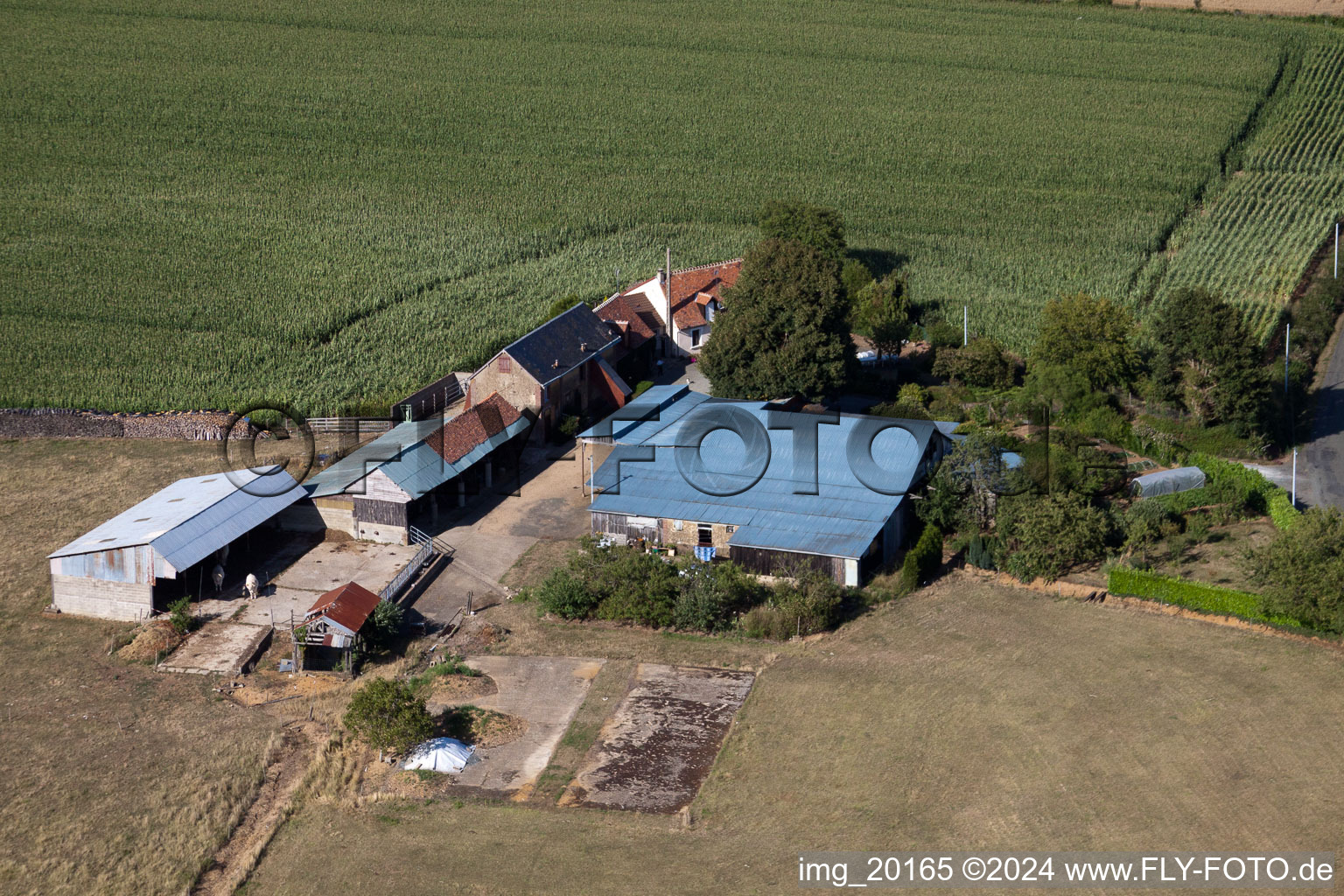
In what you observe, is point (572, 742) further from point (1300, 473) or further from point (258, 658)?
point (1300, 473)

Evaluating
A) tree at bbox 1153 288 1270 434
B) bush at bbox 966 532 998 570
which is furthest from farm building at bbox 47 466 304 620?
tree at bbox 1153 288 1270 434

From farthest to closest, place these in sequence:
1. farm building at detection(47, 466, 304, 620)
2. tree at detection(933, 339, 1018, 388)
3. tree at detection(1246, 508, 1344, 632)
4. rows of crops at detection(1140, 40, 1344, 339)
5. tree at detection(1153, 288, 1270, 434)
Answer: rows of crops at detection(1140, 40, 1344, 339)
tree at detection(933, 339, 1018, 388)
tree at detection(1153, 288, 1270, 434)
farm building at detection(47, 466, 304, 620)
tree at detection(1246, 508, 1344, 632)

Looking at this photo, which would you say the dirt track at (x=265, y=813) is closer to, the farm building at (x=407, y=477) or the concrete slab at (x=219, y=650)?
the concrete slab at (x=219, y=650)

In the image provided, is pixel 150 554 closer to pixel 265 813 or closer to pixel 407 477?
pixel 407 477

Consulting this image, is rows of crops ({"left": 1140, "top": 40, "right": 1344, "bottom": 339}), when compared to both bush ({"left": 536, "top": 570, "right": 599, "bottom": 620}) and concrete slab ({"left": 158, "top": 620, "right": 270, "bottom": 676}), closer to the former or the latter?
bush ({"left": 536, "top": 570, "right": 599, "bottom": 620})

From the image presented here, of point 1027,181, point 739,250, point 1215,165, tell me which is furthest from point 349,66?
point 1215,165

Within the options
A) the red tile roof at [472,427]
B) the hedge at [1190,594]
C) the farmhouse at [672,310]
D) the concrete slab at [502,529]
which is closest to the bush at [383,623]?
the concrete slab at [502,529]

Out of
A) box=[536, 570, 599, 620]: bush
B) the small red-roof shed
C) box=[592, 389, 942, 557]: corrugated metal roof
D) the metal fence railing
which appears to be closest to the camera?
the small red-roof shed

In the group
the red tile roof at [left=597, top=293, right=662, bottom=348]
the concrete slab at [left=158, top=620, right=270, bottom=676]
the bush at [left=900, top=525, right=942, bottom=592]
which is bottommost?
the concrete slab at [left=158, top=620, right=270, bottom=676]
